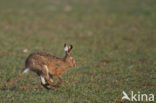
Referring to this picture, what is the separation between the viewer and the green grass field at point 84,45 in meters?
9.02

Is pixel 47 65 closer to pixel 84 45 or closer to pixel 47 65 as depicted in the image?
pixel 47 65

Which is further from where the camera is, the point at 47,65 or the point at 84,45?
the point at 84,45

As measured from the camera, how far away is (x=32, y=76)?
10.9m

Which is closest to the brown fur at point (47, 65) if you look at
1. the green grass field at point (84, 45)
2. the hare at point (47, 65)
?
the hare at point (47, 65)

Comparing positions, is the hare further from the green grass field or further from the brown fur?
the green grass field

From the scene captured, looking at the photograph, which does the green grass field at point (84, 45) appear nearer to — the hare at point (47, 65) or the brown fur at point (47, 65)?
the hare at point (47, 65)

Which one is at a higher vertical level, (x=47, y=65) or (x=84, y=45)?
(x=47, y=65)

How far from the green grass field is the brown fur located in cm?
43

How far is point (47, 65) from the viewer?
891 cm

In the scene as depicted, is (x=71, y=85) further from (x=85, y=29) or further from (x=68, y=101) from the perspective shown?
(x=85, y=29)

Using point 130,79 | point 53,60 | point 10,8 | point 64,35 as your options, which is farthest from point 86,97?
point 10,8

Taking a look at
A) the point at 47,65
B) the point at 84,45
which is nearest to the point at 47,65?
the point at 47,65

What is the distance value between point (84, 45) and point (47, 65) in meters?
7.51

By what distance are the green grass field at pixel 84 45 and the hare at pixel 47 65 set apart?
305mm
